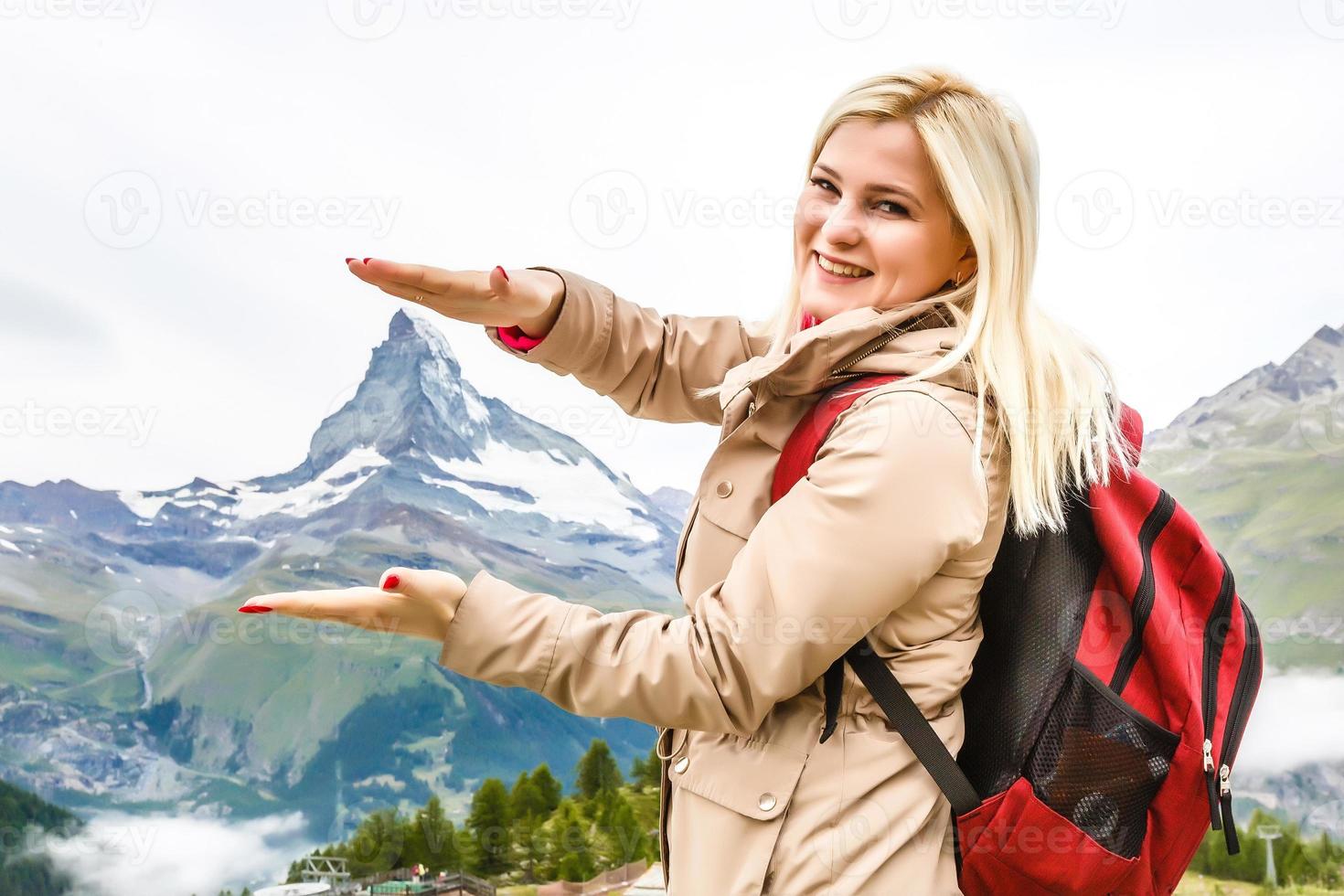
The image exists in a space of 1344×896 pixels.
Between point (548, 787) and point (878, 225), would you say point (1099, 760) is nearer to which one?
point (878, 225)

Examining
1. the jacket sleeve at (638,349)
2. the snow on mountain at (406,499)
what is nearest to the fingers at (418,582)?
the jacket sleeve at (638,349)

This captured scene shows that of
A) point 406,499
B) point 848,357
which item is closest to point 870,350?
point 848,357

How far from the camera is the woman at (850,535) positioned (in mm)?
729

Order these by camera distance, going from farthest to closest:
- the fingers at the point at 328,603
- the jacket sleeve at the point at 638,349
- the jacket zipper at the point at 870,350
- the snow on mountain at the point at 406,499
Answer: the snow on mountain at the point at 406,499
the jacket sleeve at the point at 638,349
the jacket zipper at the point at 870,350
the fingers at the point at 328,603

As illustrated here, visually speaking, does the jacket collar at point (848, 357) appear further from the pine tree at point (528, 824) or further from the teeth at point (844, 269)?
the pine tree at point (528, 824)

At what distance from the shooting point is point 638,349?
1.08 meters

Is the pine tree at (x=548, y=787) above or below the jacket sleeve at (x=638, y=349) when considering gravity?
below

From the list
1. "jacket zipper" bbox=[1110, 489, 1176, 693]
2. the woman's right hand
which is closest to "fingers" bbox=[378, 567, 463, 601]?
the woman's right hand

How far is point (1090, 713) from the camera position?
0.79 metres

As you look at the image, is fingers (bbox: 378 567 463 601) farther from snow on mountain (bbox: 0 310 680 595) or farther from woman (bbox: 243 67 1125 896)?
snow on mountain (bbox: 0 310 680 595)

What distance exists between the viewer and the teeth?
90 centimetres

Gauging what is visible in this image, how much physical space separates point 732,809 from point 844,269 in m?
0.41

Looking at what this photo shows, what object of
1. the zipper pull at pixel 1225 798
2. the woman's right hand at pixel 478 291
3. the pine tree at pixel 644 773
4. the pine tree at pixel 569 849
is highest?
the woman's right hand at pixel 478 291

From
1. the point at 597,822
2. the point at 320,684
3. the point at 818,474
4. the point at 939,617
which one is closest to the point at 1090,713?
the point at 939,617
